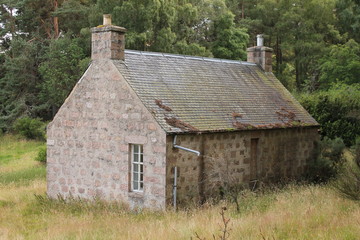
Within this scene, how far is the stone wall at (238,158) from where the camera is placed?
16766mm

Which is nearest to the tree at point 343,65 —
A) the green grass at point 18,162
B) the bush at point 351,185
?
the green grass at point 18,162

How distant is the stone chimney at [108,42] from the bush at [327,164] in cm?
1044

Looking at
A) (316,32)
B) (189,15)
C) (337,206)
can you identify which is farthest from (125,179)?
(316,32)

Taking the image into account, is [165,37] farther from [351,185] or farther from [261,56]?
[351,185]

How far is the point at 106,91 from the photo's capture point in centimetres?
1805

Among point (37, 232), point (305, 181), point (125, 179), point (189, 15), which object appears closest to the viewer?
point (37, 232)

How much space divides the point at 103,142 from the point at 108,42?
11.8 feet

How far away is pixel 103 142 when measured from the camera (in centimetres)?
1811

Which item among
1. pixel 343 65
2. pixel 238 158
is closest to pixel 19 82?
pixel 343 65

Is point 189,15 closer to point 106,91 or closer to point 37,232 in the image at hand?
point 106,91

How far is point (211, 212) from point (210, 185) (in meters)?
2.92

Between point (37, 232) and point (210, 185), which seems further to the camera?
point (210, 185)

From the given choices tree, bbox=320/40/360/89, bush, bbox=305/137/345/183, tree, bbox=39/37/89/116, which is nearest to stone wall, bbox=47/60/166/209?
bush, bbox=305/137/345/183

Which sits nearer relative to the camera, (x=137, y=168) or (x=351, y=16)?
(x=137, y=168)
